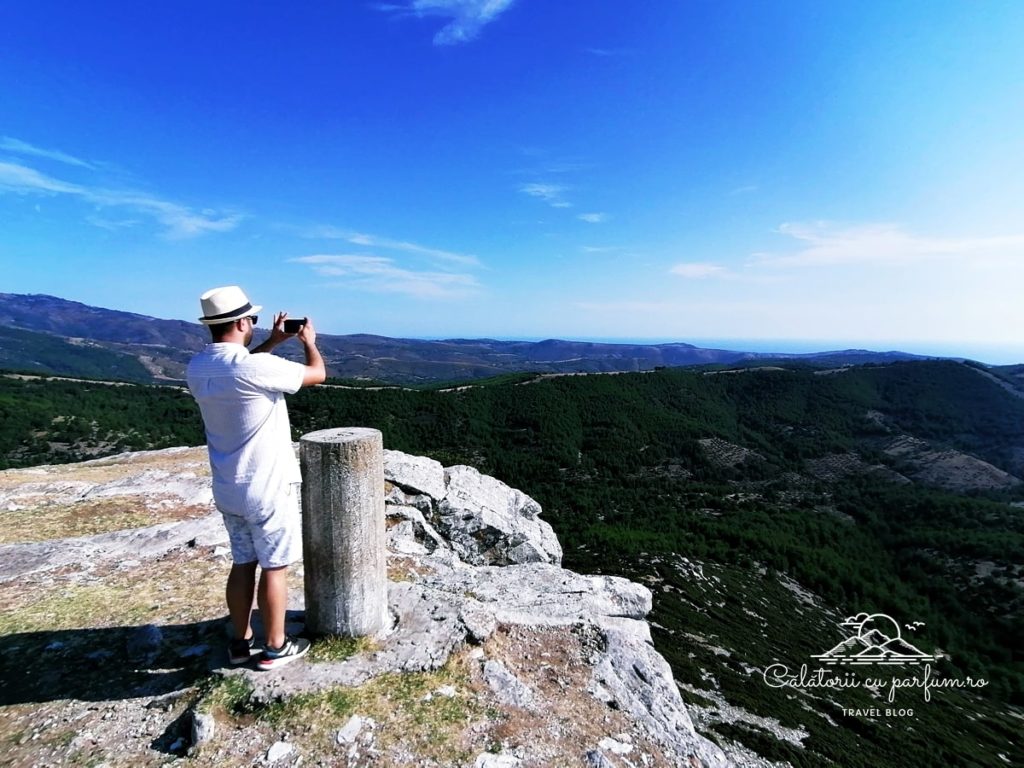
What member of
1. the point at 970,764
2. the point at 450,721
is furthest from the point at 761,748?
the point at 450,721

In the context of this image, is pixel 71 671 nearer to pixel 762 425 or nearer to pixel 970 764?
pixel 970 764

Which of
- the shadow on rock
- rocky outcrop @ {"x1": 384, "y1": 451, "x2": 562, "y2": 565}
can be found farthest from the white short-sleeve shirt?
rocky outcrop @ {"x1": 384, "y1": 451, "x2": 562, "y2": 565}

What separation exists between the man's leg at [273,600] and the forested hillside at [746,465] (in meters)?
44.2

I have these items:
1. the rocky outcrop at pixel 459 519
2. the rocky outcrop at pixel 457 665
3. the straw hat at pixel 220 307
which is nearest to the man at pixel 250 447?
the straw hat at pixel 220 307

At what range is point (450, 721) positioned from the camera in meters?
5.48

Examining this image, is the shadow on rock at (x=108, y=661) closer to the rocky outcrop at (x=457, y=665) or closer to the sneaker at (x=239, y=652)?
the rocky outcrop at (x=457, y=665)

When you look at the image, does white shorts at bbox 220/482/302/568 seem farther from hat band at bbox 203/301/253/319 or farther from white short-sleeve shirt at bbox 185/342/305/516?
hat band at bbox 203/301/253/319

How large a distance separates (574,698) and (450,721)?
5.69 feet

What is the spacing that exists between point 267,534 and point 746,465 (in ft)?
442

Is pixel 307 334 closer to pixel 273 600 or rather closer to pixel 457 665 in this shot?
pixel 273 600

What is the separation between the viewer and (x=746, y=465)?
125 meters

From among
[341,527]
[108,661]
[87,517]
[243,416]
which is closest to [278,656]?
[341,527]

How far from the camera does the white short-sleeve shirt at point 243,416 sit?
16.7 feet

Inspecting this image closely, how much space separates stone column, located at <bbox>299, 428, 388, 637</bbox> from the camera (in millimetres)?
6117
